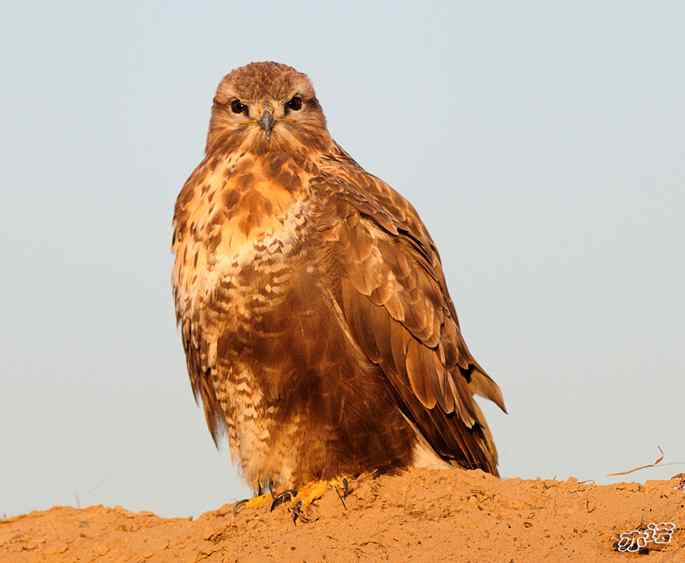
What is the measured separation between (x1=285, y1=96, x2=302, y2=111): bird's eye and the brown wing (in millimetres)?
604

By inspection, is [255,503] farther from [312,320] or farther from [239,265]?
[239,265]

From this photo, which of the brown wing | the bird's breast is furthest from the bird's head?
the brown wing

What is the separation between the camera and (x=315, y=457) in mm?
7734

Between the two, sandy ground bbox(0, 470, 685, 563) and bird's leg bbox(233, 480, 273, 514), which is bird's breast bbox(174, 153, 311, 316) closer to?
bird's leg bbox(233, 480, 273, 514)

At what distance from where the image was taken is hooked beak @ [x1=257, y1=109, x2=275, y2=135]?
27.4ft

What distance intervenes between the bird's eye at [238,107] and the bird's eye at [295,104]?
30 centimetres

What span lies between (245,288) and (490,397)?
200 cm

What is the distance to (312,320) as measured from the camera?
24.9 feet

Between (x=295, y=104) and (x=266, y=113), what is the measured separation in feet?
1.20

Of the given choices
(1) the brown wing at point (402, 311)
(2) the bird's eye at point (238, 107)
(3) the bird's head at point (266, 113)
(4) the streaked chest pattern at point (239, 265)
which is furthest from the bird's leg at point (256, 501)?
(2) the bird's eye at point (238, 107)

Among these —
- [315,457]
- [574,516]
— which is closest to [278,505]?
[315,457]

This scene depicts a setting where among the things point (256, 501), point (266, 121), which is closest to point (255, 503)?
point (256, 501)

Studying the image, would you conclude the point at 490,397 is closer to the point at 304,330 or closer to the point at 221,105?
the point at 304,330

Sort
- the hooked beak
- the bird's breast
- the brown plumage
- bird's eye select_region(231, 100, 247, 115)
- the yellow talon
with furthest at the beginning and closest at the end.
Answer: bird's eye select_region(231, 100, 247, 115), the hooked beak, the yellow talon, the bird's breast, the brown plumage
